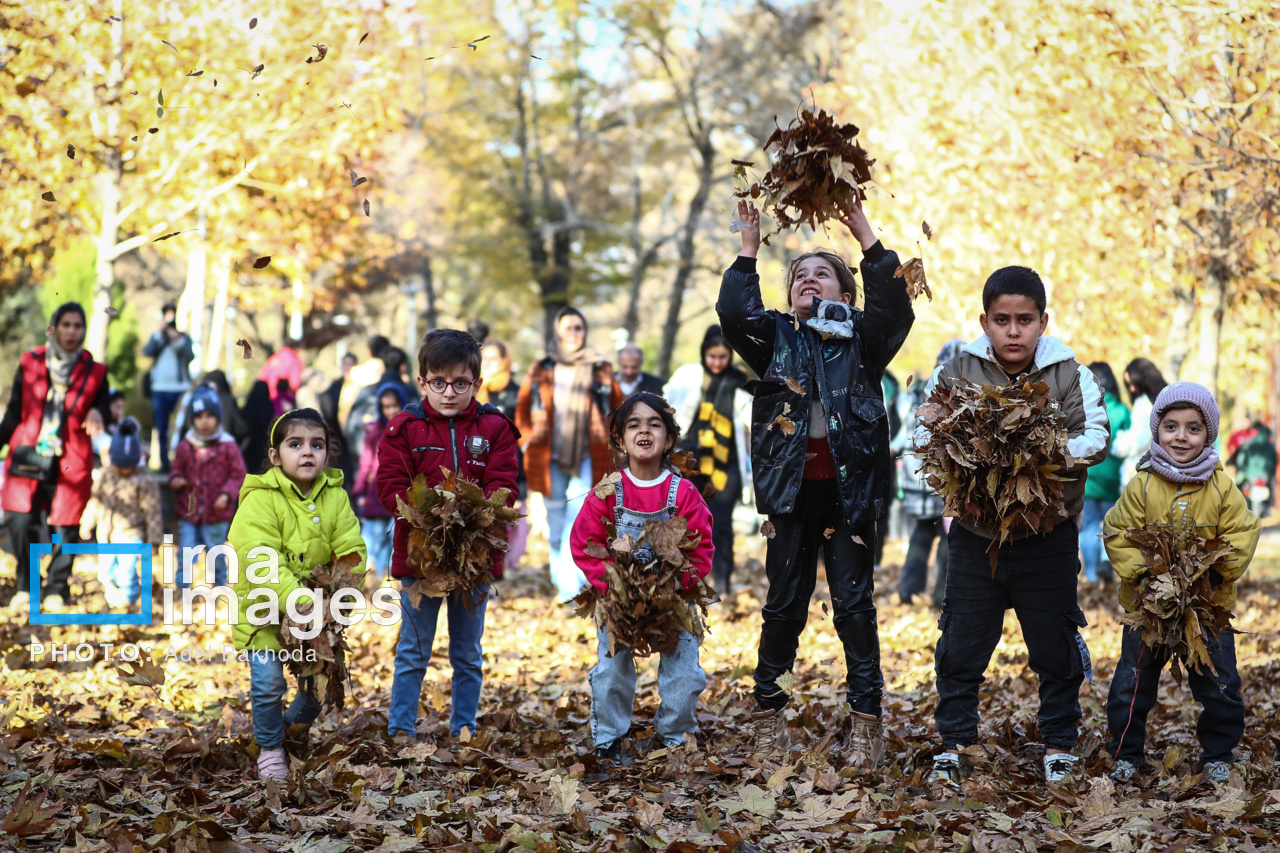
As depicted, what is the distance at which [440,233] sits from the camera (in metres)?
38.0

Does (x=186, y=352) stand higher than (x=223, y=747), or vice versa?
(x=186, y=352)

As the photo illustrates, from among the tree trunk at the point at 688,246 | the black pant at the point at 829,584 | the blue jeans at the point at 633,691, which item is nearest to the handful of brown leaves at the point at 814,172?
the black pant at the point at 829,584

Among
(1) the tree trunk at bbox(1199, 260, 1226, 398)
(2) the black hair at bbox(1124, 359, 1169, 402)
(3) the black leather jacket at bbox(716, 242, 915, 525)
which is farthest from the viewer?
(1) the tree trunk at bbox(1199, 260, 1226, 398)

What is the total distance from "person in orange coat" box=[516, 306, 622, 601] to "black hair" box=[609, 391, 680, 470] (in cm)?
442

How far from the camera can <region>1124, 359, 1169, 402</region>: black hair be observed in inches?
402

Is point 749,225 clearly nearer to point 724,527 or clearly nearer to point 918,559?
point 918,559

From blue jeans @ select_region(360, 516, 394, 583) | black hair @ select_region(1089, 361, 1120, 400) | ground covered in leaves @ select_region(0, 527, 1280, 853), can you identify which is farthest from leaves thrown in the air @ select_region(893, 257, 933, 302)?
blue jeans @ select_region(360, 516, 394, 583)

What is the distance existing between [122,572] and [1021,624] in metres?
7.22

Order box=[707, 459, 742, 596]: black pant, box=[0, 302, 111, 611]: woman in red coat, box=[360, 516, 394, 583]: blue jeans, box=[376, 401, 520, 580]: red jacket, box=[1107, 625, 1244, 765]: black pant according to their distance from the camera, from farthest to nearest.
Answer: box=[360, 516, 394, 583]: blue jeans
box=[707, 459, 742, 596]: black pant
box=[0, 302, 111, 611]: woman in red coat
box=[376, 401, 520, 580]: red jacket
box=[1107, 625, 1244, 765]: black pant

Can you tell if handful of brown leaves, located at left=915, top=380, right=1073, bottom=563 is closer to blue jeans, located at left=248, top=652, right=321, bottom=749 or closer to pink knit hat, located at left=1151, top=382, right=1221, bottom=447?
pink knit hat, located at left=1151, top=382, right=1221, bottom=447

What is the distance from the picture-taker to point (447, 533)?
5449 mm

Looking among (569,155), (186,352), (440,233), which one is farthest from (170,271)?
(186,352)

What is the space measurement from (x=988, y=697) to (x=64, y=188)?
11.1 metres

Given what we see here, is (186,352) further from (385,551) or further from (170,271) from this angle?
(170,271)
